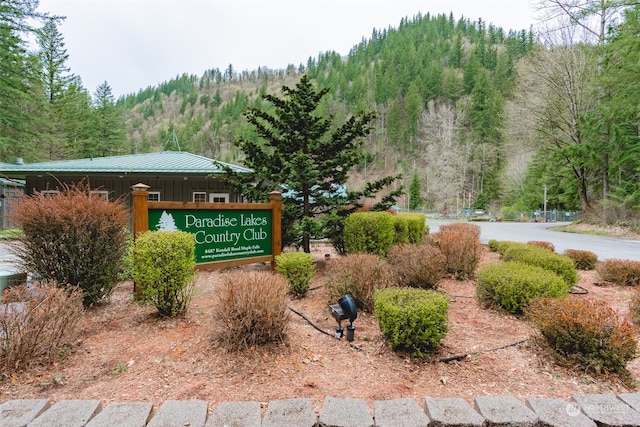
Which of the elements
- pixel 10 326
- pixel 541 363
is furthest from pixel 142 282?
pixel 541 363

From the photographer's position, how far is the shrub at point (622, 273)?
5.35m

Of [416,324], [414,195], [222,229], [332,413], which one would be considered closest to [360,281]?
[416,324]

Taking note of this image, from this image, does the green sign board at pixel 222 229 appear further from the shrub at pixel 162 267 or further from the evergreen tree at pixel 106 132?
the evergreen tree at pixel 106 132

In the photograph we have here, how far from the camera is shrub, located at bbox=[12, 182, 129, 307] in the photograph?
339 centimetres

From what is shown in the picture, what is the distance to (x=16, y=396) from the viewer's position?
2076mm

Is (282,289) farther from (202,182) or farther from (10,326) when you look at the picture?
(202,182)

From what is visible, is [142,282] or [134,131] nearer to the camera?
[142,282]

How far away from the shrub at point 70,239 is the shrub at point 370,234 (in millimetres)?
3710

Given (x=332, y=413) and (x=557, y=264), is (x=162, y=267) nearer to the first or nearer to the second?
(x=332, y=413)

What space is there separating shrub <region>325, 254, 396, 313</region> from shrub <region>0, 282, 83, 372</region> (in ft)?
8.30

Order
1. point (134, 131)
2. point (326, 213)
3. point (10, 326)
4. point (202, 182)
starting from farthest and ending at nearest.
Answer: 1. point (134, 131)
2. point (202, 182)
3. point (326, 213)
4. point (10, 326)

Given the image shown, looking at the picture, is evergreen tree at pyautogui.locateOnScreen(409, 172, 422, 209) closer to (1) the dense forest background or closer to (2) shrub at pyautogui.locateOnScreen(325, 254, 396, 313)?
(1) the dense forest background

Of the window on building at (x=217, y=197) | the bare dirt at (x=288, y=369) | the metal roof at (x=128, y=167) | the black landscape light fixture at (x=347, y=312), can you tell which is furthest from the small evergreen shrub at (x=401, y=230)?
the window on building at (x=217, y=197)

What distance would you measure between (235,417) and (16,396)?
149 centimetres
